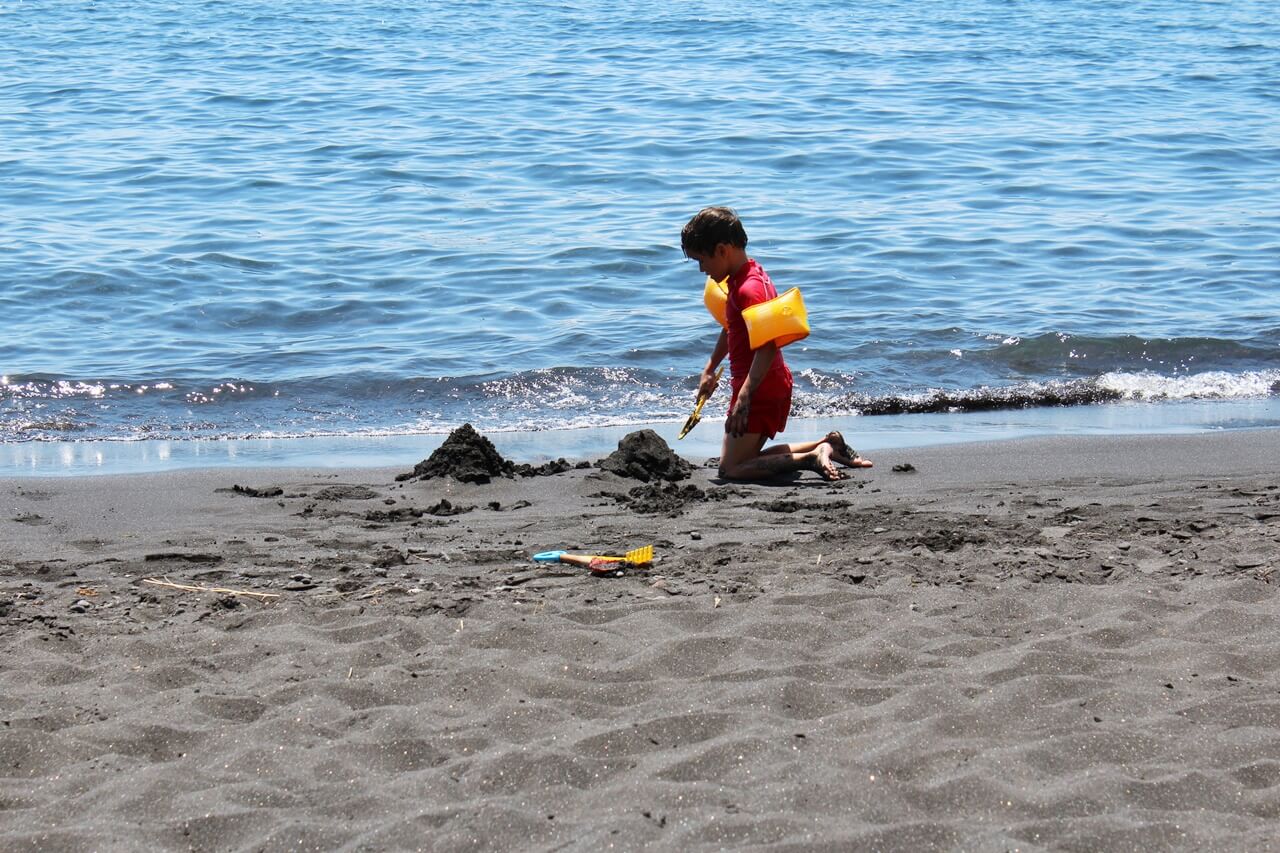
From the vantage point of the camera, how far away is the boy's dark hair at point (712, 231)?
6.48m

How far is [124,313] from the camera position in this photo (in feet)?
34.9

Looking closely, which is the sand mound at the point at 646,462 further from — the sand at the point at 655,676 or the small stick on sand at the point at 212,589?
the small stick on sand at the point at 212,589

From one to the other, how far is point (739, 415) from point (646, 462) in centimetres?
49

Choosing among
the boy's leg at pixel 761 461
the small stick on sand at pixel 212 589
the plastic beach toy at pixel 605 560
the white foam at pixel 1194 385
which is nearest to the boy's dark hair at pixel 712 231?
the boy's leg at pixel 761 461

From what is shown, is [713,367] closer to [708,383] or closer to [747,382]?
[708,383]

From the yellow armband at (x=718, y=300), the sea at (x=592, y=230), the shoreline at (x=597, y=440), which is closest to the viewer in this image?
the yellow armband at (x=718, y=300)

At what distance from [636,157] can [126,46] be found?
10.9m

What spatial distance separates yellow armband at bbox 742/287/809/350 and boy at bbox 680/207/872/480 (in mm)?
90

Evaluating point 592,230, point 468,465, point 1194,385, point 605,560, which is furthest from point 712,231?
point 592,230

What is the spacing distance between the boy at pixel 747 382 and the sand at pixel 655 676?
63 centimetres

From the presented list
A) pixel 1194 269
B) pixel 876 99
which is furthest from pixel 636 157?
pixel 1194 269

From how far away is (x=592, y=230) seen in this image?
12.9 metres

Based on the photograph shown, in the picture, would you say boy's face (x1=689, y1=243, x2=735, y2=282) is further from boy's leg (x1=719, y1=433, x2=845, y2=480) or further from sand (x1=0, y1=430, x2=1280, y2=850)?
sand (x1=0, y1=430, x2=1280, y2=850)

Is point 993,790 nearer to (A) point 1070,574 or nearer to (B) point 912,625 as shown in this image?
(B) point 912,625
